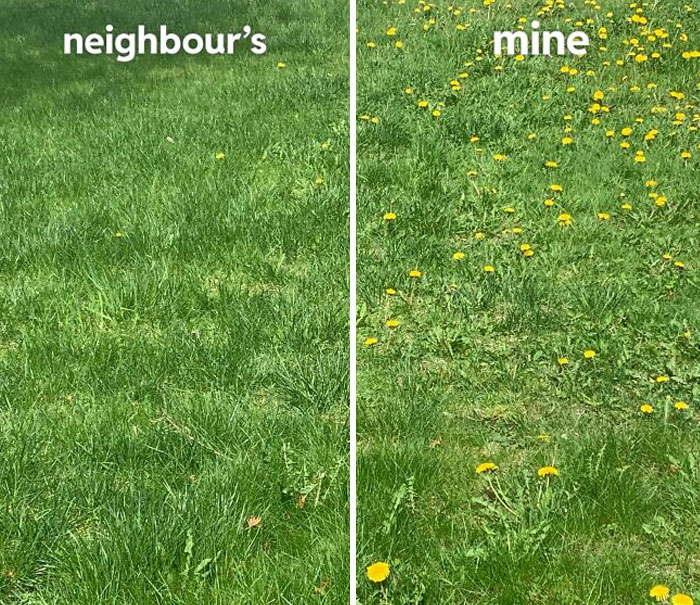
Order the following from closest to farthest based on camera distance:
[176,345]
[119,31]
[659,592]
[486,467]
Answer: [659,592]
[486,467]
[176,345]
[119,31]

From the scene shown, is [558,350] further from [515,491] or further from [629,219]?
[629,219]

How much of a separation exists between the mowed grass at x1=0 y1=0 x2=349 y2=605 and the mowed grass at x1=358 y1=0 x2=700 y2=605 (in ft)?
0.69

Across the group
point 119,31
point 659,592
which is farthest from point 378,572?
point 119,31

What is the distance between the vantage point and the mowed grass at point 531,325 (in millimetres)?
2777

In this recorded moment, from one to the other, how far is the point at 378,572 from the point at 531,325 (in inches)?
66.5

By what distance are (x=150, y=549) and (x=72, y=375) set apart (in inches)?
45.9

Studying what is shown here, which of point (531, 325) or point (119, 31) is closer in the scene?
point (531, 325)

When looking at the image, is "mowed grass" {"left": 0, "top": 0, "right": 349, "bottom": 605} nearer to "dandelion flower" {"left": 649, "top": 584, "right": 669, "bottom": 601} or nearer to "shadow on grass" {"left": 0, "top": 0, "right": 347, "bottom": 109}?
"shadow on grass" {"left": 0, "top": 0, "right": 347, "bottom": 109}

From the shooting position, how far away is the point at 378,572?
8.38ft

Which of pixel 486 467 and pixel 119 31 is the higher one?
pixel 119 31

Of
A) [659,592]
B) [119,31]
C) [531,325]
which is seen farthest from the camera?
[119,31]

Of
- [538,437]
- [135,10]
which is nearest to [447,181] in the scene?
[538,437]

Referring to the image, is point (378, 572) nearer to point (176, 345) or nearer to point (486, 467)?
point (486, 467)

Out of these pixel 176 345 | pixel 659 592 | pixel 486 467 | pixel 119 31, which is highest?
pixel 119 31
